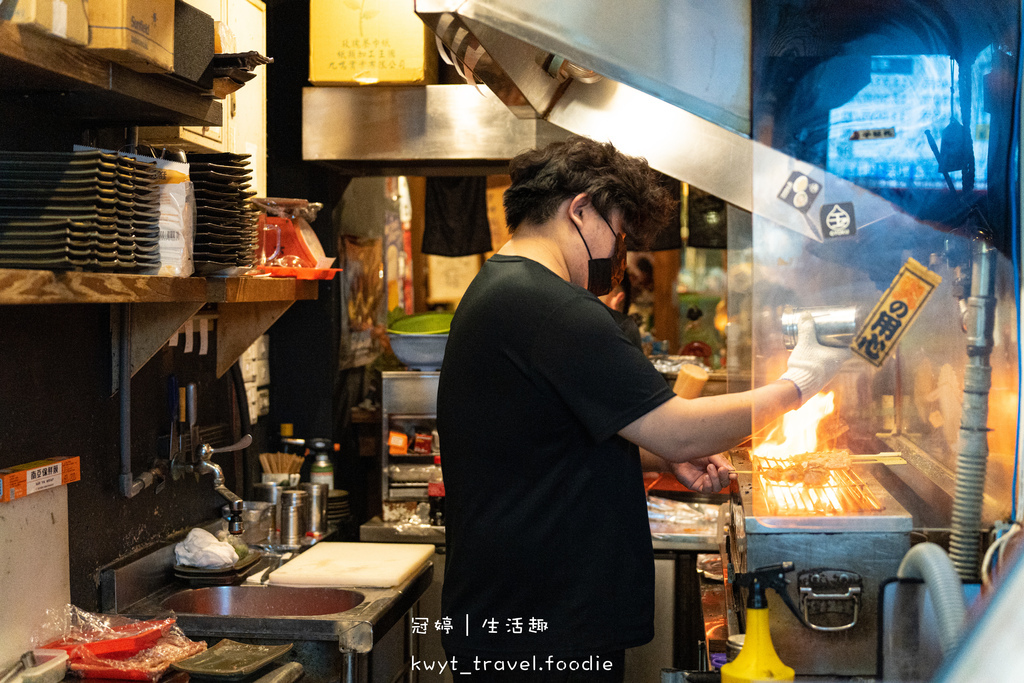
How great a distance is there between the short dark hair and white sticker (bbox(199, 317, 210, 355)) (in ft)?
4.71

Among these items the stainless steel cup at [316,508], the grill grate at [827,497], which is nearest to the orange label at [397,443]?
the stainless steel cup at [316,508]

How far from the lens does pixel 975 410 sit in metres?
1.18

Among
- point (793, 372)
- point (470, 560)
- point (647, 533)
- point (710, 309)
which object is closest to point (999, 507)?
point (793, 372)

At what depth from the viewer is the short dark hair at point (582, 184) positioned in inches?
71.1

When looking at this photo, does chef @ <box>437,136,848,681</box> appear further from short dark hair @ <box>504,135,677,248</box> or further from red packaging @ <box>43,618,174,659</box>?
red packaging @ <box>43,618,174,659</box>

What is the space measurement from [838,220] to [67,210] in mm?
1329

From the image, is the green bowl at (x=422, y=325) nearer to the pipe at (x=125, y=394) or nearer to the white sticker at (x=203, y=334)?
the white sticker at (x=203, y=334)

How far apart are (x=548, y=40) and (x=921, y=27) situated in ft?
1.88

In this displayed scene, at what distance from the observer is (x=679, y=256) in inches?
295

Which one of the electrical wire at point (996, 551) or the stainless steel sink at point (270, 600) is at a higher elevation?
the electrical wire at point (996, 551)

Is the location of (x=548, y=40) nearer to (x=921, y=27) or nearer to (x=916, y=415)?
(x=921, y=27)

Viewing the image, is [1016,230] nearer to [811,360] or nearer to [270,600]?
[811,360]

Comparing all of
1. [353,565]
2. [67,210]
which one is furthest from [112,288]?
[353,565]

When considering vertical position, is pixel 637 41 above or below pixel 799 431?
above
